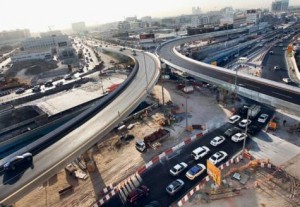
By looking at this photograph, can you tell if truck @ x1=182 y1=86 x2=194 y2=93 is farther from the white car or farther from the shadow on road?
the shadow on road

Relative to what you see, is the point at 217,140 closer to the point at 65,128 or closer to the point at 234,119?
the point at 234,119

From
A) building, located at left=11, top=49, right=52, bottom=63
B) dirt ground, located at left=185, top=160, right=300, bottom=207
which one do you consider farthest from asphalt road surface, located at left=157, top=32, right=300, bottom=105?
building, located at left=11, top=49, right=52, bottom=63

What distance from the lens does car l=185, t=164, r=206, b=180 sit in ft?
114

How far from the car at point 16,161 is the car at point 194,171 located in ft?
75.4

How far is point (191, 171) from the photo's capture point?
1385 inches

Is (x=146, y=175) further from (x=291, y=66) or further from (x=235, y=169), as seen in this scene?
(x=291, y=66)

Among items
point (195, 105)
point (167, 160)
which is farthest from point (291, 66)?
point (167, 160)

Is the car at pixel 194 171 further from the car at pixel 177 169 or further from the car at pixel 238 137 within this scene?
the car at pixel 238 137

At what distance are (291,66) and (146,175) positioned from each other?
8716cm

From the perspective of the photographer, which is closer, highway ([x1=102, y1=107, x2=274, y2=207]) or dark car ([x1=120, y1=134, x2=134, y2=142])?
highway ([x1=102, y1=107, x2=274, y2=207])

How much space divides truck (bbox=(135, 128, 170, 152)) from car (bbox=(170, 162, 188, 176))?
7823 mm

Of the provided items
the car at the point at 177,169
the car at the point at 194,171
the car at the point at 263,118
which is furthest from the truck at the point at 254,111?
the car at the point at 177,169

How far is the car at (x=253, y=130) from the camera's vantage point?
44.9 meters

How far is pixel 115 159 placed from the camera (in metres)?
41.6
